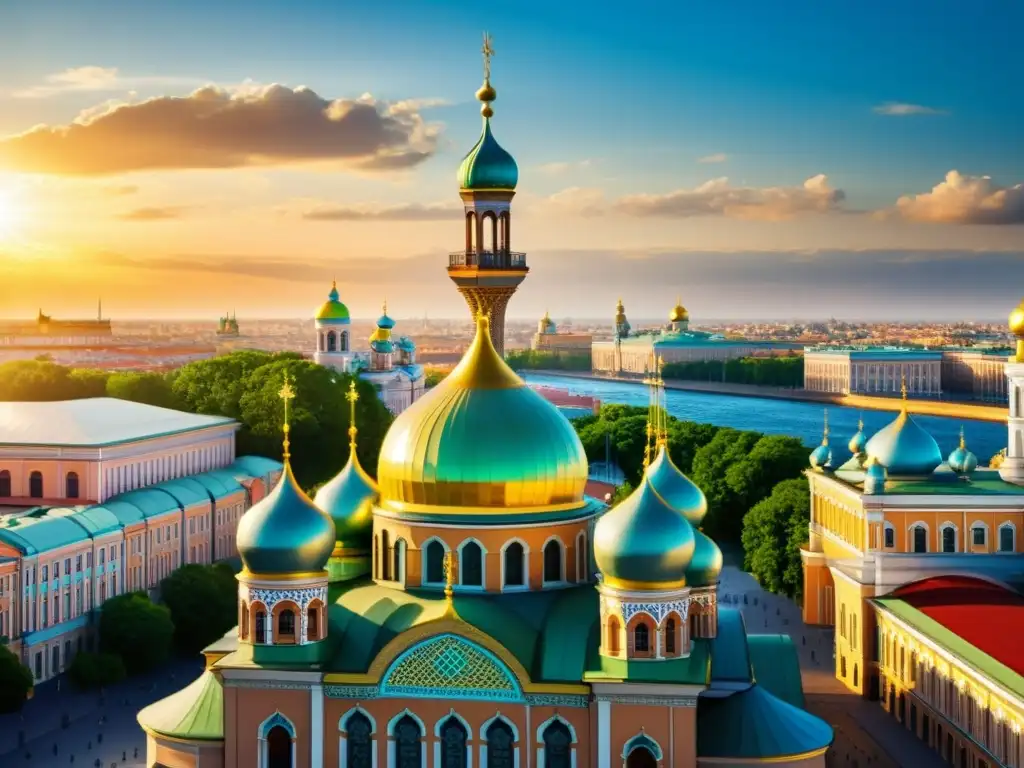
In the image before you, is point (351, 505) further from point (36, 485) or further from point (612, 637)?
point (36, 485)

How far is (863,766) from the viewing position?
36000mm

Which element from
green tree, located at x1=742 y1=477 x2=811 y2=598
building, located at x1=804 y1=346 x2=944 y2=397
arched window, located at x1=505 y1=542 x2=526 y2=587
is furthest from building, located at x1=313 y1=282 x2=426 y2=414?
building, located at x1=804 y1=346 x2=944 y2=397

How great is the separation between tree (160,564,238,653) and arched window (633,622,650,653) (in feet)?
73.8

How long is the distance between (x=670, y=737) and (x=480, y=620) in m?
3.88

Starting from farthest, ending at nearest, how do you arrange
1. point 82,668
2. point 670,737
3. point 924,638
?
1. point 82,668
2. point 924,638
3. point 670,737

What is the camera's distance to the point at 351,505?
34.0 metres

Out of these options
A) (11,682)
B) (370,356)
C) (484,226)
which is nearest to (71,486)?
(11,682)

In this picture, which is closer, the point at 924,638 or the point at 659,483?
the point at 659,483

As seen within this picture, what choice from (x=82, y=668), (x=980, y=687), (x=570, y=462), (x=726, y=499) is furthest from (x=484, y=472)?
(x=726, y=499)

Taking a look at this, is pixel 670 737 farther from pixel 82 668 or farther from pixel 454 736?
pixel 82 668

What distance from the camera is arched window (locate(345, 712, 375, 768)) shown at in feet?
95.7

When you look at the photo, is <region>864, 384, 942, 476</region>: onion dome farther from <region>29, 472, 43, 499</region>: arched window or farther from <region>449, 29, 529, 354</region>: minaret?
<region>29, 472, 43, 499</region>: arched window

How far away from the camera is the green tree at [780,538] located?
186ft

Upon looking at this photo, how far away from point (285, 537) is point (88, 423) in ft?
102
